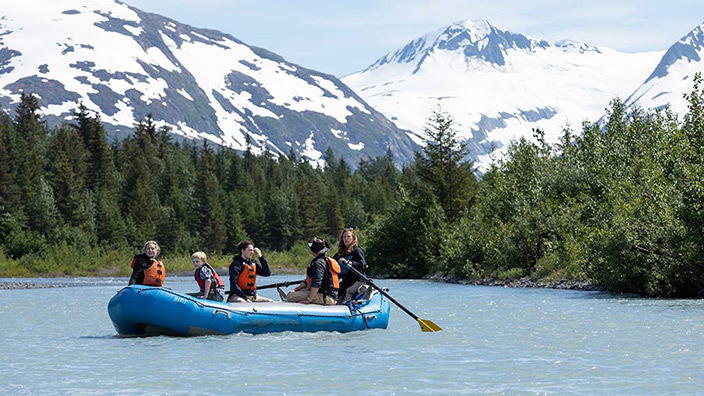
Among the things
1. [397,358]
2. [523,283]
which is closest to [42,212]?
[523,283]

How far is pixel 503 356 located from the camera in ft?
58.6

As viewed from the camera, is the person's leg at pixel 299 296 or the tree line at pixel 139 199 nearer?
the person's leg at pixel 299 296

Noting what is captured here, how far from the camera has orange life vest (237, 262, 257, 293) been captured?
21219 mm

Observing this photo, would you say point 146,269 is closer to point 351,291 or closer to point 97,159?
point 351,291

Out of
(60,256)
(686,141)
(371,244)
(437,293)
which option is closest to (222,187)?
(60,256)

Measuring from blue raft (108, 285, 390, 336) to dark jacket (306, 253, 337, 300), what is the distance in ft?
1.77

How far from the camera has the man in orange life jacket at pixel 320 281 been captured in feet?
69.2

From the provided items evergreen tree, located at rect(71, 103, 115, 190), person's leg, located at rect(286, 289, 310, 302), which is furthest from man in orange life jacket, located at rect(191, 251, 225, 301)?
evergreen tree, located at rect(71, 103, 115, 190)

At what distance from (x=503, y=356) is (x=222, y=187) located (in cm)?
11722

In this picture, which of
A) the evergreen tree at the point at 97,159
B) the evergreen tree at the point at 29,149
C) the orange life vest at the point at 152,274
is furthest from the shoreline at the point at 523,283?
the evergreen tree at the point at 97,159

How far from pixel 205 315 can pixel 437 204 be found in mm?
41546

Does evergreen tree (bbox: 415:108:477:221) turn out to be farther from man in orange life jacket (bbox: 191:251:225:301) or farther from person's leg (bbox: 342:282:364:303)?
man in orange life jacket (bbox: 191:251:225:301)

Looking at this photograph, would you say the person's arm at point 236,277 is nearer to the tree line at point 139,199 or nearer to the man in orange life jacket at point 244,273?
the man in orange life jacket at point 244,273

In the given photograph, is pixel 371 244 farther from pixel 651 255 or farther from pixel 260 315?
pixel 260 315
